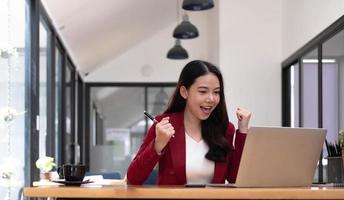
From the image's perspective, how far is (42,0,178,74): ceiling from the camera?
5.64 m

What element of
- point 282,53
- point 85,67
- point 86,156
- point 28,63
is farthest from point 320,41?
point 86,156

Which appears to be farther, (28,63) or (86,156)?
(86,156)

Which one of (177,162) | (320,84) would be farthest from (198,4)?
(177,162)

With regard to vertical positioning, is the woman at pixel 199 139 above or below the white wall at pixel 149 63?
below

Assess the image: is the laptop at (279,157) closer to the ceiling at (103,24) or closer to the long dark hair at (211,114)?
the long dark hair at (211,114)

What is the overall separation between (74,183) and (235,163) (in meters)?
0.74

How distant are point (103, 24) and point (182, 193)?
5199 mm

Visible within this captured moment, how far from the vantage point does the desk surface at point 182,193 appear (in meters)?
1.81

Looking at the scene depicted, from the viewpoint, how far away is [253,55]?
722cm

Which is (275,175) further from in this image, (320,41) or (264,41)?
(264,41)

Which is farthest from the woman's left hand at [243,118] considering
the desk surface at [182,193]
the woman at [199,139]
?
the desk surface at [182,193]

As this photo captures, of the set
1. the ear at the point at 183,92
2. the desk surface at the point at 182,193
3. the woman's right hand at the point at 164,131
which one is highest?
the ear at the point at 183,92

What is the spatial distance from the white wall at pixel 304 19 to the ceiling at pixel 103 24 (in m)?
1.69

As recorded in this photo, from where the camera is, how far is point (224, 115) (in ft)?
8.29
